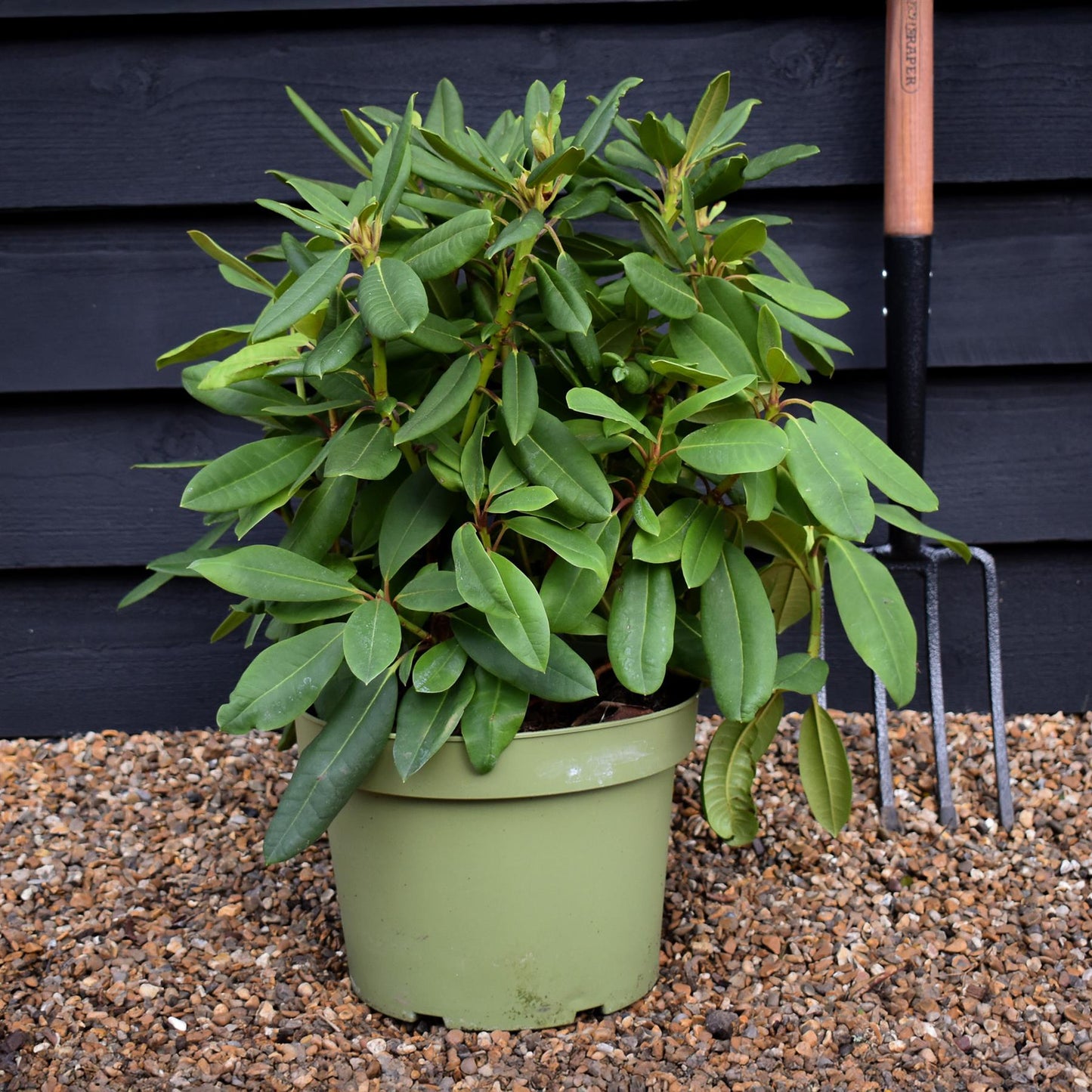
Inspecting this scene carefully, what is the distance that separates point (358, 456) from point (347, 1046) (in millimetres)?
607

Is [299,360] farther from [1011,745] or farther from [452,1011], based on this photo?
[1011,745]

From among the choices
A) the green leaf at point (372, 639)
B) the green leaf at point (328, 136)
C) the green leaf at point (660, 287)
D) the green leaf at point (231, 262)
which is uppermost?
the green leaf at point (328, 136)

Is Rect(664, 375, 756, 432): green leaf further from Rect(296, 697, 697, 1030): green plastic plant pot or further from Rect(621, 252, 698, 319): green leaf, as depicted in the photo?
Rect(296, 697, 697, 1030): green plastic plant pot

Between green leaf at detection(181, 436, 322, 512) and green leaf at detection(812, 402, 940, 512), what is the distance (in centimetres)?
49

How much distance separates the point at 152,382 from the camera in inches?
64.1

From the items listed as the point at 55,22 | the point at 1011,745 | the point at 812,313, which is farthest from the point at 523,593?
the point at 55,22

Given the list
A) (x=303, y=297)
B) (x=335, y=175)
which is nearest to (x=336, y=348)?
(x=303, y=297)

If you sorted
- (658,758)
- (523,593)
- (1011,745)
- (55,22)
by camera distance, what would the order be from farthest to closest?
(1011,745), (55,22), (658,758), (523,593)

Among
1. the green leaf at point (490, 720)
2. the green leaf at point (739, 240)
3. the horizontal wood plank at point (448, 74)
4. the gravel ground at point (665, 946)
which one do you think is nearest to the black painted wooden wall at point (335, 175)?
the horizontal wood plank at point (448, 74)

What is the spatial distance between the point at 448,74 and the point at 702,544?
911 mm

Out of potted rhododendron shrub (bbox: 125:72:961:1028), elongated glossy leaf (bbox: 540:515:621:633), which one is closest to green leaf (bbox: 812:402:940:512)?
potted rhododendron shrub (bbox: 125:72:961:1028)

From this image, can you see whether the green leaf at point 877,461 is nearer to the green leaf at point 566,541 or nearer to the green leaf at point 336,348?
the green leaf at point 566,541

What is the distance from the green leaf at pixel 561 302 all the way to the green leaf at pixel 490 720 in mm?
329

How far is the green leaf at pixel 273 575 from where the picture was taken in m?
0.96
